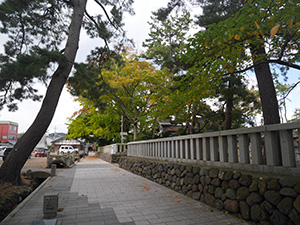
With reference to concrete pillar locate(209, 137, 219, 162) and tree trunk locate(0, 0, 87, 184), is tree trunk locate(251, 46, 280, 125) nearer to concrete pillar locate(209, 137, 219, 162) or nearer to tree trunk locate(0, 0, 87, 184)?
concrete pillar locate(209, 137, 219, 162)

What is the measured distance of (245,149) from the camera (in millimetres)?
A: 4207

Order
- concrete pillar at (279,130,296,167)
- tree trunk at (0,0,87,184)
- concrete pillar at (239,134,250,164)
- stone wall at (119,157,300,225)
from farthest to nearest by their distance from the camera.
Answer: tree trunk at (0,0,87,184)
concrete pillar at (239,134,250,164)
concrete pillar at (279,130,296,167)
stone wall at (119,157,300,225)

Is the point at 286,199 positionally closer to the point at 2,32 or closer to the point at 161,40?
the point at 2,32

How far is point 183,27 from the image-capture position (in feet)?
64.0

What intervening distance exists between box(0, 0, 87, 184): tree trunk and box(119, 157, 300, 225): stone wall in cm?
528

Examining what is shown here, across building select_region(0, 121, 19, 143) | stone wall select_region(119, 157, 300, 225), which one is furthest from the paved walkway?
building select_region(0, 121, 19, 143)

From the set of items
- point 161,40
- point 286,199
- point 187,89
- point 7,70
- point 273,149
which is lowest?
point 286,199

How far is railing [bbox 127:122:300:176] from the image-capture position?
10.9 ft

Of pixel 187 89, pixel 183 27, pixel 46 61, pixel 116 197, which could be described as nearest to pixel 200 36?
pixel 187 89

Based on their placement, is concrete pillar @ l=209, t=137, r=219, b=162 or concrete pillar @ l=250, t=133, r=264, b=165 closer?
concrete pillar @ l=250, t=133, r=264, b=165

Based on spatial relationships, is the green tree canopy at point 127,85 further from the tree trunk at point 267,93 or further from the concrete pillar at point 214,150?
the tree trunk at point 267,93

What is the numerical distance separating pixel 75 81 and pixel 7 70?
328cm

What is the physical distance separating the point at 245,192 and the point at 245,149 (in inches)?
36.7

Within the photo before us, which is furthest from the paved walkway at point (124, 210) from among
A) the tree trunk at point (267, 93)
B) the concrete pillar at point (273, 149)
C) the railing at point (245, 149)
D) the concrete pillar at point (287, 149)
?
the tree trunk at point (267, 93)
